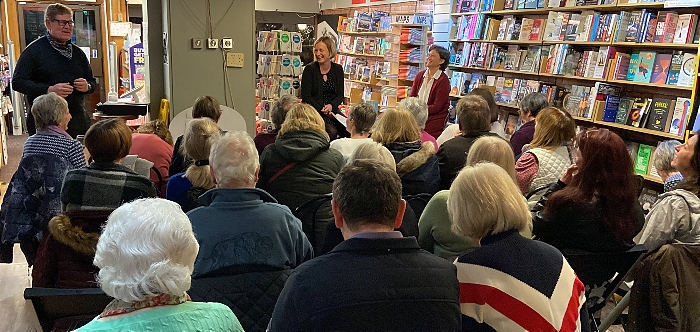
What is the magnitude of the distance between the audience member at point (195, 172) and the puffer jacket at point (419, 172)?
97cm

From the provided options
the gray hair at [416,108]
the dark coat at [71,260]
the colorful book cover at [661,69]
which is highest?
the colorful book cover at [661,69]

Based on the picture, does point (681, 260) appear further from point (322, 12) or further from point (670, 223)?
point (322, 12)

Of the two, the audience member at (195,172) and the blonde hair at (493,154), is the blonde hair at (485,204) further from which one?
the audience member at (195,172)

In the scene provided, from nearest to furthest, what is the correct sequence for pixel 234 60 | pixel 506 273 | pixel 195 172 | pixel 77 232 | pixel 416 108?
pixel 506 273 → pixel 77 232 → pixel 195 172 → pixel 416 108 → pixel 234 60

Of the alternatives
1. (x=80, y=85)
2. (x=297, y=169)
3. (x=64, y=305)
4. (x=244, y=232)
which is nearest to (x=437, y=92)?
(x=297, y=169)

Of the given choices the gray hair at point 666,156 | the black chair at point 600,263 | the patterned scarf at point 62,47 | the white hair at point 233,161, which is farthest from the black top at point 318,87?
the black chair at point 600,263

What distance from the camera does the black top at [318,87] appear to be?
570 cm

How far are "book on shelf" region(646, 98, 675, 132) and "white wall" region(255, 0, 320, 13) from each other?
8.41m

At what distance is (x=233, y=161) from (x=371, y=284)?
1009mm

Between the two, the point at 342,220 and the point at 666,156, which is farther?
the point at 666,156

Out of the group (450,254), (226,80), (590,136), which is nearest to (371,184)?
(450,254)

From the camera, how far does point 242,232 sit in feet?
6.48

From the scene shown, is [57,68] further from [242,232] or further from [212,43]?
[242,232]

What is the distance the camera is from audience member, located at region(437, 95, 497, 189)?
3.45 metres
